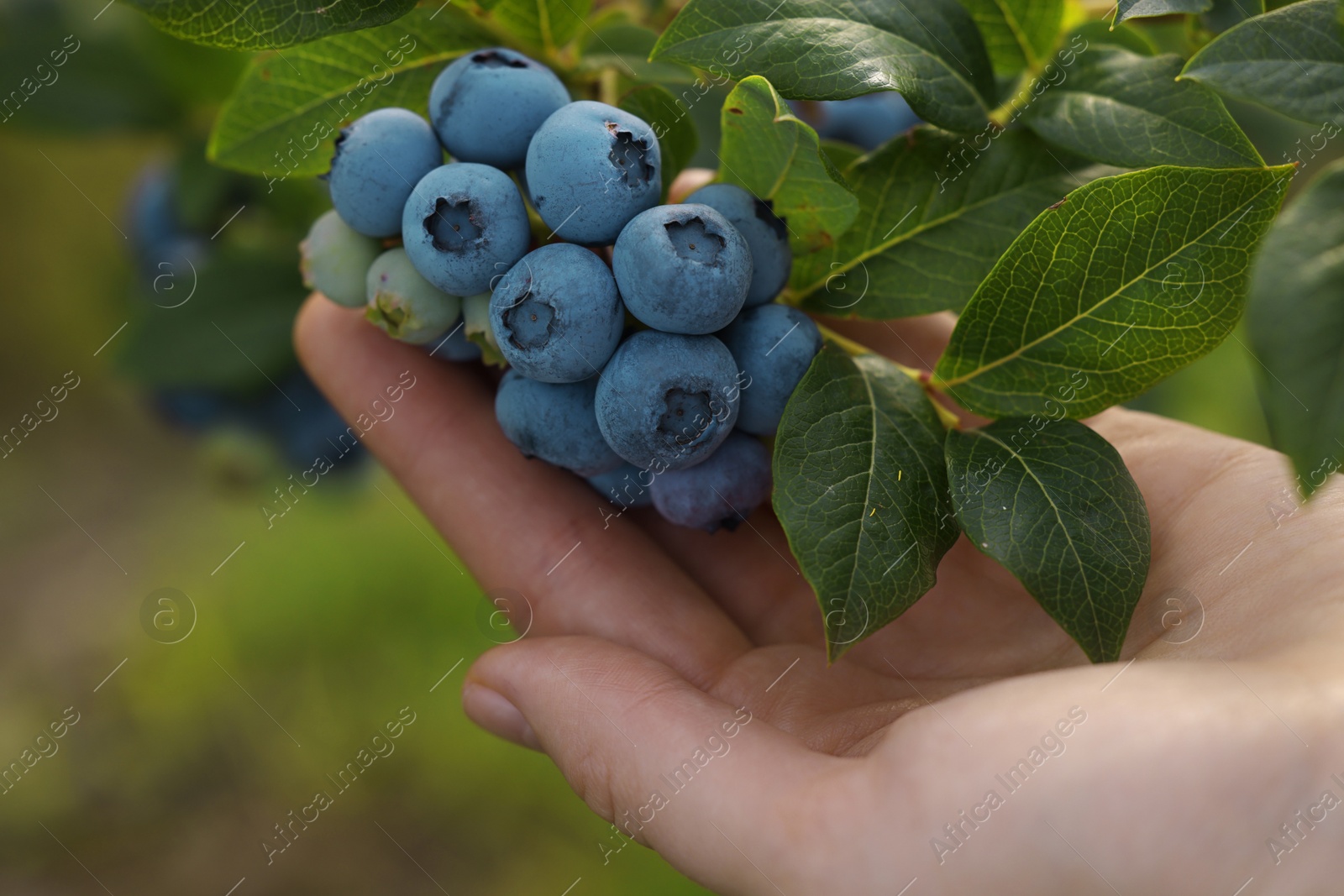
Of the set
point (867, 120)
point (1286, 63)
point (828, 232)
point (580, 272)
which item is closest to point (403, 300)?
point (580, 272)

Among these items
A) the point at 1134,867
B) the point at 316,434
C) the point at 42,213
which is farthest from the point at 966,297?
the point at 42,213

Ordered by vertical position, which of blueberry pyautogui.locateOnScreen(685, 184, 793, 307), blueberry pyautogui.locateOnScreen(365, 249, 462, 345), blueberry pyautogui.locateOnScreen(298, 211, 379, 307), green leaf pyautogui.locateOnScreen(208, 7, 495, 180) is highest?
green leaf pyautogui.locateOnScreen(208, 7, 495, 180)

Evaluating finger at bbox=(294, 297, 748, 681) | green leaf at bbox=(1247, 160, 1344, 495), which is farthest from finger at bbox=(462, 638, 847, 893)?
green leaf at bbox=(1247, 160, 1344, 495)

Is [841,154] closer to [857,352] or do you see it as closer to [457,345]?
[857,352]

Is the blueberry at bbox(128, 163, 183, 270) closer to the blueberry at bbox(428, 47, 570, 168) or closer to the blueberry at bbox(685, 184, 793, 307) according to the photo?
the blueberry at bbox(428, 47, 570, 168)

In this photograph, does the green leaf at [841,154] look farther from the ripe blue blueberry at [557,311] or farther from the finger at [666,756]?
the finger at [666,756]
